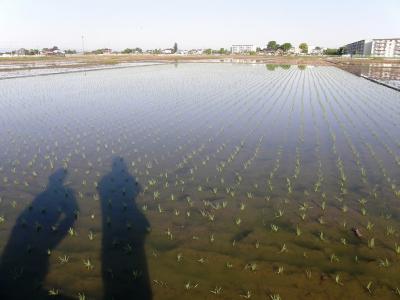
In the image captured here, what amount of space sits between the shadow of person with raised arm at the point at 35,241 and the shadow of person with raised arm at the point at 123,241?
0.70m

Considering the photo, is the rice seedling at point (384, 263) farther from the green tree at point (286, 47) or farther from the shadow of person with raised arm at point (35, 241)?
the green tree at point (286, 47)

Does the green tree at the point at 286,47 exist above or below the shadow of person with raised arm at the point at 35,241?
above

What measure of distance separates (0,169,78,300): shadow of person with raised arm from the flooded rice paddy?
0.08 feet

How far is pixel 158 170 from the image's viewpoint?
29.7 ft

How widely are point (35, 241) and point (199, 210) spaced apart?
10.2ft

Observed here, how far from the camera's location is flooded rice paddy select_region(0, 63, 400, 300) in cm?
483

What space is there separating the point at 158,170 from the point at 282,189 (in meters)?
3.37

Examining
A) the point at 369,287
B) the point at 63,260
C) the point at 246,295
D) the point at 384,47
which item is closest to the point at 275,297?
the point at 246,295

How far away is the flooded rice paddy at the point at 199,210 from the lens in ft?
15.9

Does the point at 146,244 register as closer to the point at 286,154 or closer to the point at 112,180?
the point at 112,180

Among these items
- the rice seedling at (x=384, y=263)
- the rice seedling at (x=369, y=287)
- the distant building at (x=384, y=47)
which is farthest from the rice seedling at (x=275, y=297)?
the distant building at (x=384, y=47)

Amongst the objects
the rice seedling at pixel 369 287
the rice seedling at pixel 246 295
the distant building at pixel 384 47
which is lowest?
the rice seedling at pixel 246 295

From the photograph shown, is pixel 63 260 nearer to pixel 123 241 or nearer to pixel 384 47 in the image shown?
pixel 123 241

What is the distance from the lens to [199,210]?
6852 mm
